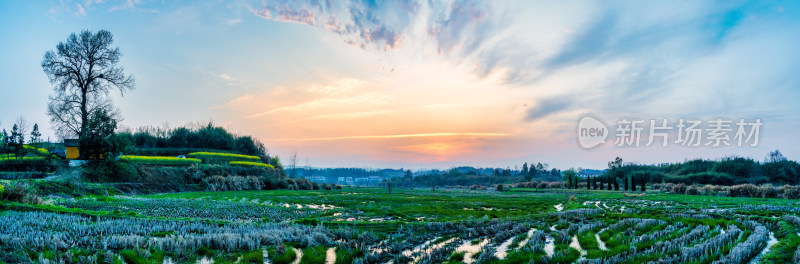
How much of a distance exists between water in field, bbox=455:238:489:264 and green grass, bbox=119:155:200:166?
41.5 m

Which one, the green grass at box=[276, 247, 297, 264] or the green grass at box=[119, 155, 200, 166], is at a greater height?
the green grass at box=[119, 155, 200, 166]

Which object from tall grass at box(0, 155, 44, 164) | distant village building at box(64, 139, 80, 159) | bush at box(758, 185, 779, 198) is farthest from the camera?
bush at box(758, 185, 779, 198)

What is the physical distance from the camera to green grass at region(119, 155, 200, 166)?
43081 millimetres

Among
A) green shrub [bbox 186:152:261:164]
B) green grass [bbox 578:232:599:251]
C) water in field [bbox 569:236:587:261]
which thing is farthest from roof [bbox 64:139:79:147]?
green grass [bbox 578:232:599:251]

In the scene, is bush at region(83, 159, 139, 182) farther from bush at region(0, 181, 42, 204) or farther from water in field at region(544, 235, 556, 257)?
water in field at region(544, 235, 556, 257)

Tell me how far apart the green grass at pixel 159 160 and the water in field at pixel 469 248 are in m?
41.5

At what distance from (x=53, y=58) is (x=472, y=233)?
148 ft

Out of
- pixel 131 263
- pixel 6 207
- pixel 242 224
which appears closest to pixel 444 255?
pixel 131 263

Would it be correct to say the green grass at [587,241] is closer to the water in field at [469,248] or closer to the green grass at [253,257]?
the water in field at [469,248]

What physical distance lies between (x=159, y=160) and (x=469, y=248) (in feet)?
153

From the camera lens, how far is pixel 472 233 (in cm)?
1339

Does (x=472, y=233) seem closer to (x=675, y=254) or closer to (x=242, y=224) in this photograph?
(x=675, y=254)

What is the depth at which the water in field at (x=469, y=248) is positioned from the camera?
32.2ft

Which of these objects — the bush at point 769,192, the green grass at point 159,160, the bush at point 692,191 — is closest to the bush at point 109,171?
the green grass at point 159,160
